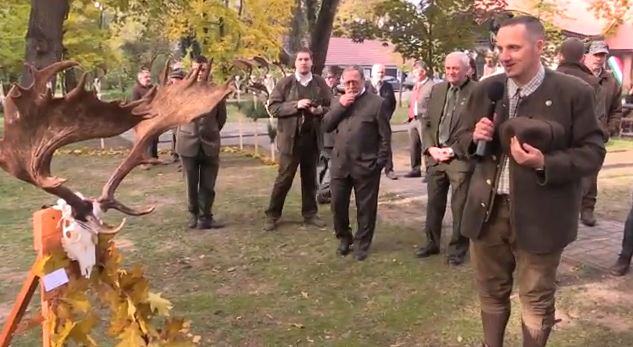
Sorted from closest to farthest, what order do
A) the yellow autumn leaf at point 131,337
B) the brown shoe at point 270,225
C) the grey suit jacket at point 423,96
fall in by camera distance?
the yellow autumn leaf at point 131,337
the brown shoe at point 270,225
the grey suit jacket at point 423,96

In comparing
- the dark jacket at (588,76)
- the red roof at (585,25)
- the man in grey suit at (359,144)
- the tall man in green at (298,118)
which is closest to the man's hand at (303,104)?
the tall man in green at (298,118)

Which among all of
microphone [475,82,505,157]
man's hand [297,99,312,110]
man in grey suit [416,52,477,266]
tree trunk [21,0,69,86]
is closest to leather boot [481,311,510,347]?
microphone [475,82,505,157]

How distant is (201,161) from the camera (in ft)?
25.2

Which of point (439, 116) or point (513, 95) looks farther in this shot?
point (439, 116)

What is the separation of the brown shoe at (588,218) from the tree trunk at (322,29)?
34.5 ft

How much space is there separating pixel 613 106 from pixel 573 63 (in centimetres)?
118

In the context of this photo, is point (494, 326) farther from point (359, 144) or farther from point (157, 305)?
point (359, 144)

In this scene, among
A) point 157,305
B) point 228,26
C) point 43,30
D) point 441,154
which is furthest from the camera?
point 228,26

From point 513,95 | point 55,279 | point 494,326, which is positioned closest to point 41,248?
point 55,279

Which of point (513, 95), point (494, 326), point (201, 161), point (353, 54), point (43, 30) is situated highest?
point (43, 30)

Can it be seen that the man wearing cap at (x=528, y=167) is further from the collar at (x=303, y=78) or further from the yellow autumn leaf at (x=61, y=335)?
the collar at (x=303, y=78)

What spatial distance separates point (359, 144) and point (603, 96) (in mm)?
2576

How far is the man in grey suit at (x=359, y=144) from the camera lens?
20.7 feet

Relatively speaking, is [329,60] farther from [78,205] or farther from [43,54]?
[78,205]
